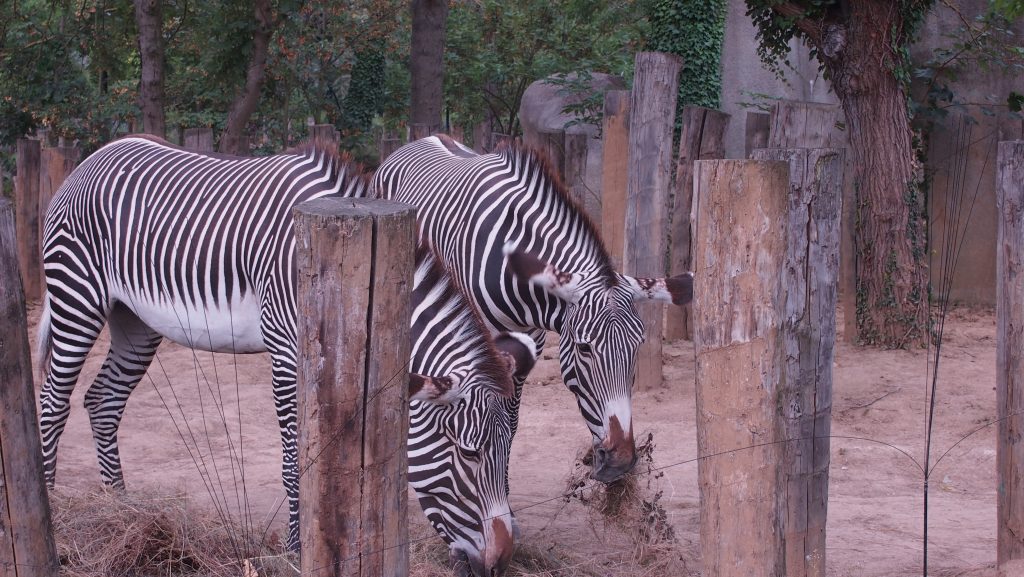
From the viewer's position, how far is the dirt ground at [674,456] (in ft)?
14.5

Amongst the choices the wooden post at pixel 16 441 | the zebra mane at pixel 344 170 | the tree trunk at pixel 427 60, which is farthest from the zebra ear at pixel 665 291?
the tree trunk at pixel 427 60

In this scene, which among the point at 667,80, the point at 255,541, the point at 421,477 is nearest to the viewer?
the point at 421,477

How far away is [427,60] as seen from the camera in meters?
12.2

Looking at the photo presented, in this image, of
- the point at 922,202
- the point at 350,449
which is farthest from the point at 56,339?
the point at 922,202

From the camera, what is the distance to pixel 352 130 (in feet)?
61.2

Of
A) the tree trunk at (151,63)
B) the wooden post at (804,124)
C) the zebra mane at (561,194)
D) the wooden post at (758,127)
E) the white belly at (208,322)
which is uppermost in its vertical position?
the tree trunk at (151,63)

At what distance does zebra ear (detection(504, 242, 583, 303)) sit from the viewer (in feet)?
13.9

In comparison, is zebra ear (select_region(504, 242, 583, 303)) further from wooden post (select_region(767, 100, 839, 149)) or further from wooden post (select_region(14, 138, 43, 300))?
wooden post (select_region(14, 138, 43, 300))

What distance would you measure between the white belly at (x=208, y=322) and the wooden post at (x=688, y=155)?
3.86 m

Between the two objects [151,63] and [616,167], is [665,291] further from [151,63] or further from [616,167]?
[151,63]

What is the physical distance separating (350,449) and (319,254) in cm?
47

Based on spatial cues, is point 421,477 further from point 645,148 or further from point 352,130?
point 352,130

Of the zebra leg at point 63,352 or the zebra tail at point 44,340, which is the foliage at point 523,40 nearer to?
the zebra tail at point 44,340

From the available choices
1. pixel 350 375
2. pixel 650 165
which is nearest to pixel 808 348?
pixel 350 375
